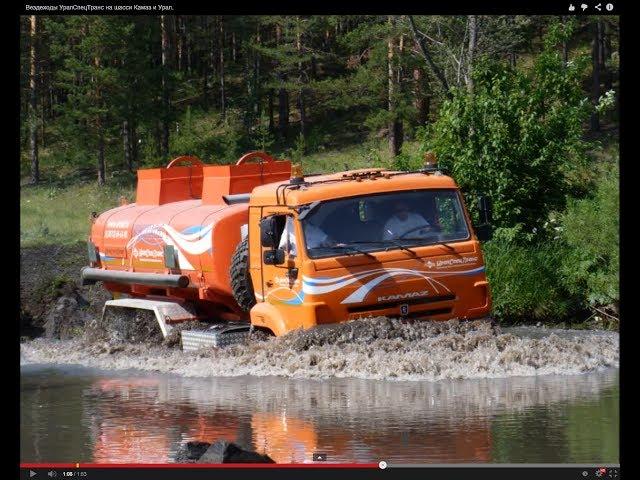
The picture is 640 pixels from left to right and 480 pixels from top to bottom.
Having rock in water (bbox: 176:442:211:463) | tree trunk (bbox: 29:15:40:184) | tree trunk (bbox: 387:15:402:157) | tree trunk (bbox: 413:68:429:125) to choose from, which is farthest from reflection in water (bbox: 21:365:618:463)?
tree trunk (bbox: 29:15:40:184)

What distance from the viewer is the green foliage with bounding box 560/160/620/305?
1658 centimetres

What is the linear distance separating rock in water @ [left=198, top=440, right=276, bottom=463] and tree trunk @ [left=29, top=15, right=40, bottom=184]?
3234 centimetres

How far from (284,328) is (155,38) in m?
26.6

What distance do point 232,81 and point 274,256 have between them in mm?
28628

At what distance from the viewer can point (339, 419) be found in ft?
33.4

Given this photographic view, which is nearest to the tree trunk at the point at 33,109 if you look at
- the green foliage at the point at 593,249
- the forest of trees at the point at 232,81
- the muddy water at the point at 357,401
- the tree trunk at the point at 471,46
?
the forest of trees at the point at 232,81

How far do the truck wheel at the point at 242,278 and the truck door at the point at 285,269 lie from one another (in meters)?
0.69

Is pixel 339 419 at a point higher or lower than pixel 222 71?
lower

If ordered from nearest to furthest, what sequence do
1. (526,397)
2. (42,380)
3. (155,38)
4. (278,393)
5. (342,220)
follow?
(526,397) < (278,393) < (342,220) < (42,380) < (155,38)

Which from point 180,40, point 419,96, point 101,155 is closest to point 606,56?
point 180,40

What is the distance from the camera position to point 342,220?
13.1m

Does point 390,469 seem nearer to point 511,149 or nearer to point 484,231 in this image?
point 484,231

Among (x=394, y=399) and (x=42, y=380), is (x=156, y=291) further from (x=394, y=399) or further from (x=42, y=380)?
(x=394, y=399)

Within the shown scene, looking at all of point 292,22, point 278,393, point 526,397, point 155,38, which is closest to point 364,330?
point 278,393
